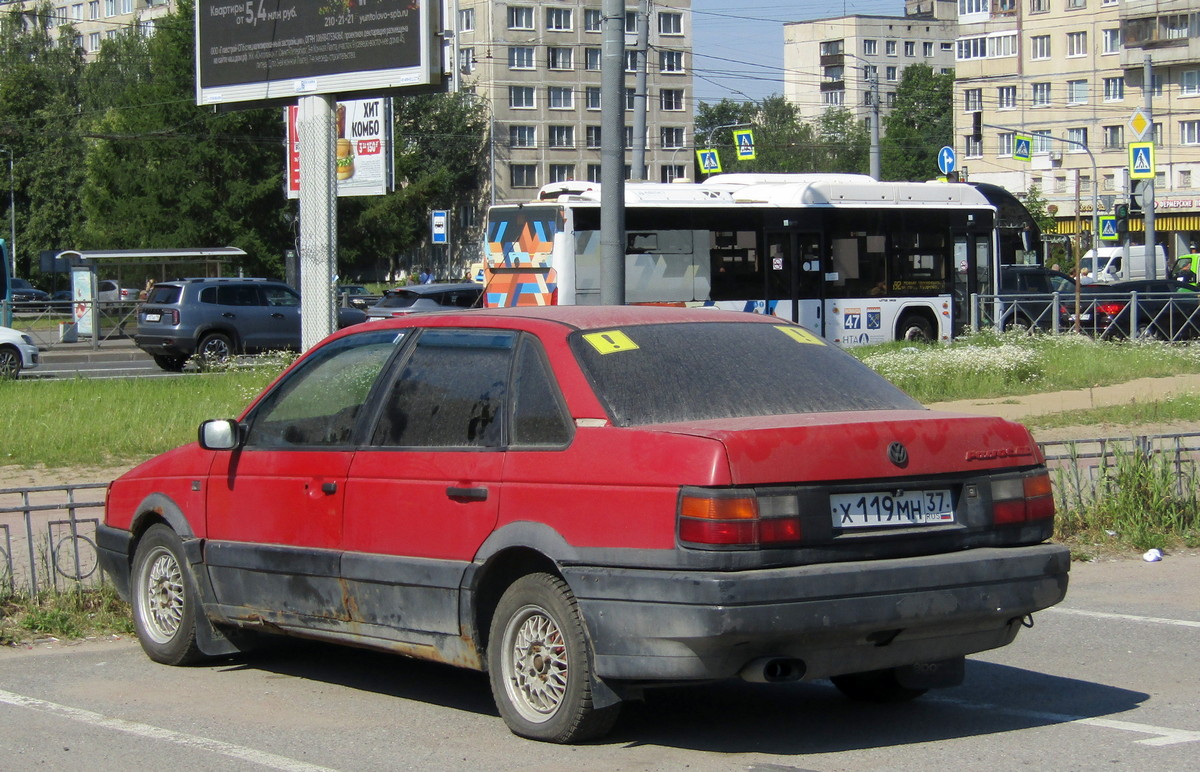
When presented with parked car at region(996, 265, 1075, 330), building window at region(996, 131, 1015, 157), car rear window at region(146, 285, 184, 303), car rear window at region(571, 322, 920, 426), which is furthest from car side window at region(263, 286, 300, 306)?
building window at region(996, 131, 1015, 157)

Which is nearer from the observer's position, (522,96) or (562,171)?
(522,96)

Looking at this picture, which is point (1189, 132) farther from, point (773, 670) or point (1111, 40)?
point (773, 670)

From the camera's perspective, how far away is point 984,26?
89500mm

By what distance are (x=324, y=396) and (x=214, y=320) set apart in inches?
963

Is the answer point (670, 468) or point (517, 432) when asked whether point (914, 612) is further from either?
point (517, 432)

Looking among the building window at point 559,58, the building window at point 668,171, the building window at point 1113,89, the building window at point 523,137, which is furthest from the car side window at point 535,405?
the building window at point 668,171

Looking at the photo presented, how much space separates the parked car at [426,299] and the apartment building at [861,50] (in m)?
102

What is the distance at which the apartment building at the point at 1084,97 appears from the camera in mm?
77000

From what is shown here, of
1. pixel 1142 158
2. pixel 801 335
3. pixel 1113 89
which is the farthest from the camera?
pixel 1113 89

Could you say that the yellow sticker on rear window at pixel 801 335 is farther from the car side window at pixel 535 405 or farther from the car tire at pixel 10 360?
the car tire at pixel 10 360

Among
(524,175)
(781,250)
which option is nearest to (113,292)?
(781,250)

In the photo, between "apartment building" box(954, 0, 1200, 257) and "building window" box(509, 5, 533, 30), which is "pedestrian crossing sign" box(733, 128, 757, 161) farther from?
"building window" box(509, 5, 533, 30)

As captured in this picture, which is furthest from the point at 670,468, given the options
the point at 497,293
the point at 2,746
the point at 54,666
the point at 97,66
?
the point at 97,66

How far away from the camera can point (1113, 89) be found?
268 ft
